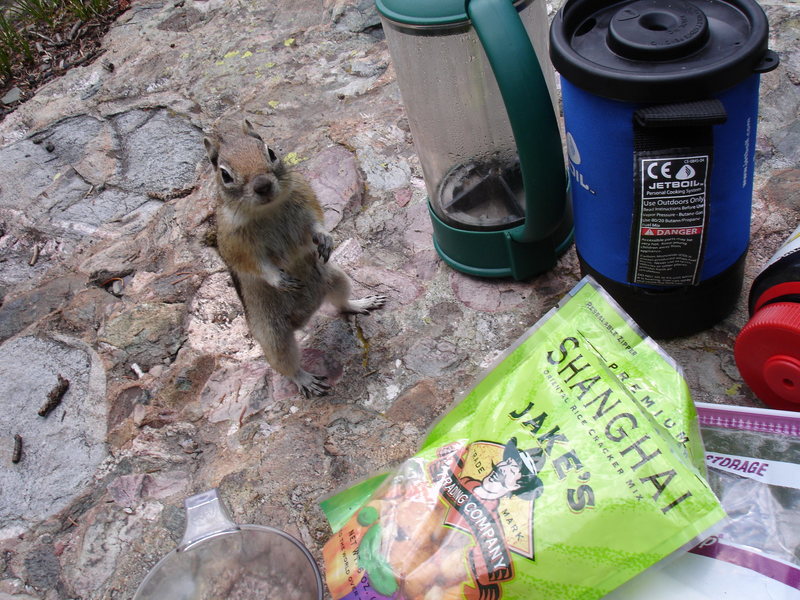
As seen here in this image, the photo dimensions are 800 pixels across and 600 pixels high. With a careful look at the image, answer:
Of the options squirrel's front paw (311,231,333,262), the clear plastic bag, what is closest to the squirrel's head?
squirrel's front paw (311,231,333,262)

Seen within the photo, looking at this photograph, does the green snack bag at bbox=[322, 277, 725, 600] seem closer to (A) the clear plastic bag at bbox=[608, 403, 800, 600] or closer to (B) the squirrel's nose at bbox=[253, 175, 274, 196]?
(A) the clear plastic bag at bbox=[608, 403, 800, 600]

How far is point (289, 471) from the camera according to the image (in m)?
1.81

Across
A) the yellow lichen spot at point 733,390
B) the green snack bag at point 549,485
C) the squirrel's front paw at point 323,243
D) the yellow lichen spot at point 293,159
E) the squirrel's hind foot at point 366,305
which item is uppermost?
the green snack bag at point 549,485

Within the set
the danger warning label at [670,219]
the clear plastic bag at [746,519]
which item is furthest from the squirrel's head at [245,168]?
the clear plastic bag at [746,519]

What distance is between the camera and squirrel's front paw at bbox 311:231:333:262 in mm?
2125

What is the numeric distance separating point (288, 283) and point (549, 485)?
115 centimetres

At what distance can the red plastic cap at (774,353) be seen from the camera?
4.54 ft

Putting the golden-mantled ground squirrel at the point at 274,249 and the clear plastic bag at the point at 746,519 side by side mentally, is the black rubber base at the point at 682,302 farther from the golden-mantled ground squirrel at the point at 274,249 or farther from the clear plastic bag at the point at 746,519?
the golden-mantled ground squirrel at the point at 274,249

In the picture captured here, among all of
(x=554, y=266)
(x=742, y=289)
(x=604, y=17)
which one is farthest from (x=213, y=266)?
(x=742, y=289)

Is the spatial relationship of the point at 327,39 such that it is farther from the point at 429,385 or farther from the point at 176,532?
the point at 176,532

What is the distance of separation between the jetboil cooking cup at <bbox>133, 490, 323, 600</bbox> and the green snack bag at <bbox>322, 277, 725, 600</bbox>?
0.62 feet

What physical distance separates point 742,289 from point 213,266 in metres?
1.75

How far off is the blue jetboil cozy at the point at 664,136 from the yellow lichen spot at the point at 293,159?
1376mm

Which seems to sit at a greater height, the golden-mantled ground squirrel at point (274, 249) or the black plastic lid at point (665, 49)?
the black plastic lid at point (665, 49)
